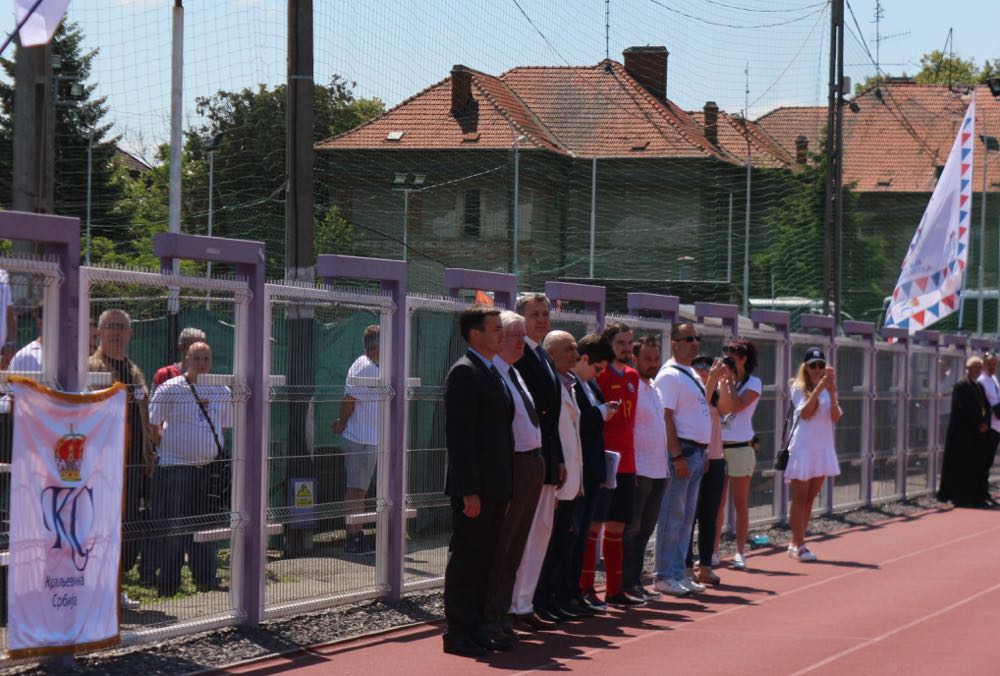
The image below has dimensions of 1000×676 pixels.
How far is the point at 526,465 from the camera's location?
9398mm

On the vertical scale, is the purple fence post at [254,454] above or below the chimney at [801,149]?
below

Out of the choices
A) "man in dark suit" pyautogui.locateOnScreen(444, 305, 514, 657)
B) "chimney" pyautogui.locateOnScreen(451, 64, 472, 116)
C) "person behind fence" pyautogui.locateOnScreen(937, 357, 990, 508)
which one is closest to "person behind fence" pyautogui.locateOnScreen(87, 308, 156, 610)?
"man in dark suit" pyautogui.locateOnScreen(444, 305, 514, 657)

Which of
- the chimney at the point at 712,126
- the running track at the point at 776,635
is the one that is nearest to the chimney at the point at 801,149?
the chimney at the point at 712,126

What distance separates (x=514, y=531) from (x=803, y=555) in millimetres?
5867

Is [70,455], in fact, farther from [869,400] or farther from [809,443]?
[869,400]

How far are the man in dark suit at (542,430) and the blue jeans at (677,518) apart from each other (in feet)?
7.21

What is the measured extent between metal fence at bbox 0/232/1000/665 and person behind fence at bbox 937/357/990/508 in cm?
994

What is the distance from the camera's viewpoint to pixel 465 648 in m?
9.09

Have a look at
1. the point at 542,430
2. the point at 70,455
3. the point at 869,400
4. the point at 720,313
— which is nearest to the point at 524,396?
the point at 542,430

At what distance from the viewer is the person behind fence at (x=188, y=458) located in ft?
28.3

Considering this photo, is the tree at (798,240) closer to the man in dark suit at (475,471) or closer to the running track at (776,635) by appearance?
the running track at (776,635)

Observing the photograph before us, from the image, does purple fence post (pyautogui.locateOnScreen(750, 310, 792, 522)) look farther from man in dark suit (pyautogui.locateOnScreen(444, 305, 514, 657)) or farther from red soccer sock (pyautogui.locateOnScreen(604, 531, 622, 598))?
man in dark suit (pyautogui.locateOnScreen(444, 305, 514, 657))

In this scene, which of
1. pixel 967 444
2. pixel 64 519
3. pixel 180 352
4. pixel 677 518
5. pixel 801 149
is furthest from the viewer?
pixel 801 149

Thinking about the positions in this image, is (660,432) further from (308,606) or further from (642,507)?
(308,606)
